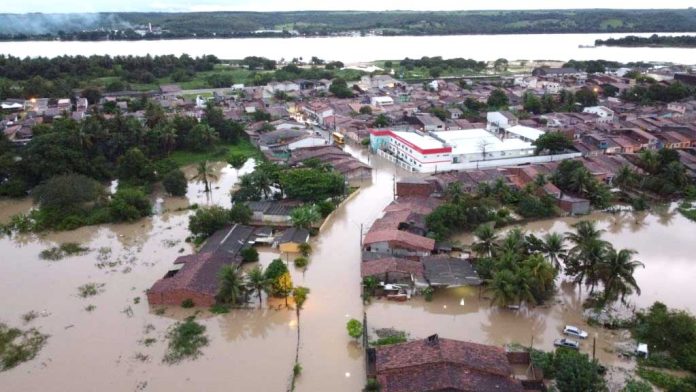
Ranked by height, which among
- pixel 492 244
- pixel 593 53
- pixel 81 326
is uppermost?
pixel 593 53

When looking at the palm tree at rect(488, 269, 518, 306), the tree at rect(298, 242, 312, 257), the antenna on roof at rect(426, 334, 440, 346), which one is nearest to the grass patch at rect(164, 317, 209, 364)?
the tree at rect(298, 242, 312, 257)

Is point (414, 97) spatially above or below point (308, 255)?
above

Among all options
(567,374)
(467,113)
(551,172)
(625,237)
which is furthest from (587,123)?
(567,374)

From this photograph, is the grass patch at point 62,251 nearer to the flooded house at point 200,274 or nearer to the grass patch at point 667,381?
the flooded house at point 200,274

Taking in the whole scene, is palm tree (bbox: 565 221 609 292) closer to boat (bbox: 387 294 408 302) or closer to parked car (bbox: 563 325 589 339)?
parked car (bbox: 563 325 589 339)

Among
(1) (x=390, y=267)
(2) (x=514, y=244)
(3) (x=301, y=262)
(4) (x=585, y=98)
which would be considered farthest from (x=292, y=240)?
(4) (x=585, y=98)

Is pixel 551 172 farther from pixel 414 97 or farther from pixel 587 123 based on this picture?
pixel 414 97

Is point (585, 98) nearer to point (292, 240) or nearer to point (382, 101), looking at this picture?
point (382, 101)
